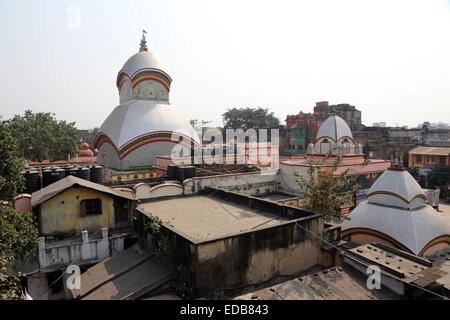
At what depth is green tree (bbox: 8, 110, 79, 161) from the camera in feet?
86.3

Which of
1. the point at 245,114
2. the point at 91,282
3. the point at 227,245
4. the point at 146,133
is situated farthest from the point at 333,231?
the point at 245,114

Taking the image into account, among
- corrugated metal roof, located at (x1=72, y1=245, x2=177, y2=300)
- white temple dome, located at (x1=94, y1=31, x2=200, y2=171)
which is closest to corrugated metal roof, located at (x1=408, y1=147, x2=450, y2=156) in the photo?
white temple dome, located at (x1=94, y1=31, x2=200, y2=171)

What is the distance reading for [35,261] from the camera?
9781mm

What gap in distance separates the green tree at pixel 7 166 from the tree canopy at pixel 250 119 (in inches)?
2091

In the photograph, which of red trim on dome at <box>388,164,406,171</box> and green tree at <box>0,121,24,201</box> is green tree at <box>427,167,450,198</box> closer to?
red trim on dome at <box>388,164,406,171</box>

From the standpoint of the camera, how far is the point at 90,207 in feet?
35.6

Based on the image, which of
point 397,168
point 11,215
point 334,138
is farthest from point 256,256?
point 334,138

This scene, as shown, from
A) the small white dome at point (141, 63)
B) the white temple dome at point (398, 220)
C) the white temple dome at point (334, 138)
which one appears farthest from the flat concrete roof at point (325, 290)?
the small white dome at point (141, 63)

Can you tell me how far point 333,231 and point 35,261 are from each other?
10.2m

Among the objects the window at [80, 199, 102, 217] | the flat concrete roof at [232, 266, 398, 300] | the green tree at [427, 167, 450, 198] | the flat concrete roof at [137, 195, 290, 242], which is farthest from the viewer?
the green tree at [427, 167, 450, 198]

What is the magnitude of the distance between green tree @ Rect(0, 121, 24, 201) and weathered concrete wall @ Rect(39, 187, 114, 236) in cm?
246
